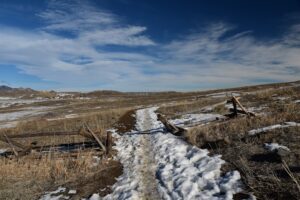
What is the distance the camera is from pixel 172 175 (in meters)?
9.81

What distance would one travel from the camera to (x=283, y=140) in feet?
35.5

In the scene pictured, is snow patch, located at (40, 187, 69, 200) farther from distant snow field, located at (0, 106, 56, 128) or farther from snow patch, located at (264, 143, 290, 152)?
distant snow field, located at (0, 106, 56, 128)

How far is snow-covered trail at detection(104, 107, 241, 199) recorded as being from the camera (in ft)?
26.9

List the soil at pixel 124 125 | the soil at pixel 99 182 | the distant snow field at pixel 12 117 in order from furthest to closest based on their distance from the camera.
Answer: the distant snow field at pixel 12 117 → the soil at pixel 124 125 → the soil at pixel 99 182

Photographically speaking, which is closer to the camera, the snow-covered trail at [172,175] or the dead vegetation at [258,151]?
the dead vegetation at [258,151]

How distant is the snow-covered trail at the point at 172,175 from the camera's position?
821 cm

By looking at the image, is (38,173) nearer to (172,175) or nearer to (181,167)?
(172,175)

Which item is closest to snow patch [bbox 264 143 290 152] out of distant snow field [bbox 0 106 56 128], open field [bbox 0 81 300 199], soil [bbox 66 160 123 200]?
open field [bbox 0 81 300 199]

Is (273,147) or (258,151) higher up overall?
(273,147)

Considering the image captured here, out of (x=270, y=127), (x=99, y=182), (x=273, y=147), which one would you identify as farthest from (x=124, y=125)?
(x=273, y=147)

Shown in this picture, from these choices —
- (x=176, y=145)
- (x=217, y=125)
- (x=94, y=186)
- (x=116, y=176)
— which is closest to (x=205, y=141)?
(x=176, y=145)

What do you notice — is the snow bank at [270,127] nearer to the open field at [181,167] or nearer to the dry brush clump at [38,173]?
the open field at [181,167]

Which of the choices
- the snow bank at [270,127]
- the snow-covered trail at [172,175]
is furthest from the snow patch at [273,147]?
the snow bank at [270,127]

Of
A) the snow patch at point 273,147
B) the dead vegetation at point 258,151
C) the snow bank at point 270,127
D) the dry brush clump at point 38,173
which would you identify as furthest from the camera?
the snow bank at point 270,127
